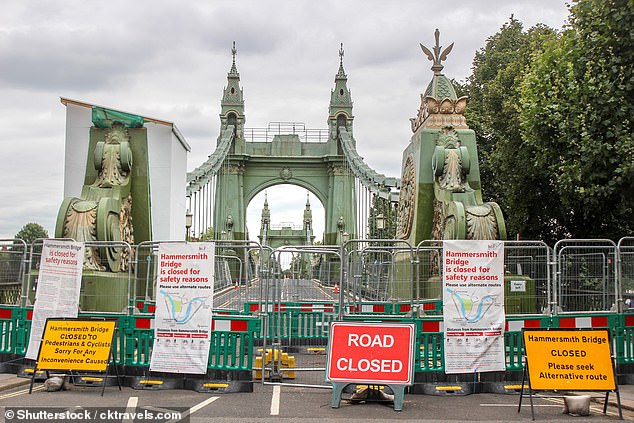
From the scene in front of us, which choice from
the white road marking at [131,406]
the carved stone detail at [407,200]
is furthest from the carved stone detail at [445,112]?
the white road marking at [131,406]

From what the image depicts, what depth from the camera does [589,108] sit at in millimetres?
17266

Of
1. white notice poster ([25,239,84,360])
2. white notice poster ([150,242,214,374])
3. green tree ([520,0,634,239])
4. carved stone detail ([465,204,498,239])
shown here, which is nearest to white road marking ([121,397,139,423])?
white notice poster ([150,242,214,374])

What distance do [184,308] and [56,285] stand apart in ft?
6.56

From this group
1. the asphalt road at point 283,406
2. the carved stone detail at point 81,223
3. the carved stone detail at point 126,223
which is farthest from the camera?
the carved stone detail at point 126,223

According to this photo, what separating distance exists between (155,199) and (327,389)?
8562mm

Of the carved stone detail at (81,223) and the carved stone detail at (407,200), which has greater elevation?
the carved stone detail at (407,200)

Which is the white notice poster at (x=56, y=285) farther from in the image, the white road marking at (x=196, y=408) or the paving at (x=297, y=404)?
the white road marking at (x=196, y=408)

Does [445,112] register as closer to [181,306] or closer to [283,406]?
[181,306]

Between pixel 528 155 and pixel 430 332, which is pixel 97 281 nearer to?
pixel 430 332

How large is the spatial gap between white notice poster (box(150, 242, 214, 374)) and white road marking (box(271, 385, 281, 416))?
3.21 ft

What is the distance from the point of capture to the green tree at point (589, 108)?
15.4 meters

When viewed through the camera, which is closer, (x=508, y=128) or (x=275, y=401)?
(x=275, y=401)

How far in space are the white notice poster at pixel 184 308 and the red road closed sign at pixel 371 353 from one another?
1.76 m

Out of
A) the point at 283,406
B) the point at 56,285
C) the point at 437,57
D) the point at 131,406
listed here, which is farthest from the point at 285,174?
the point at 131,406
